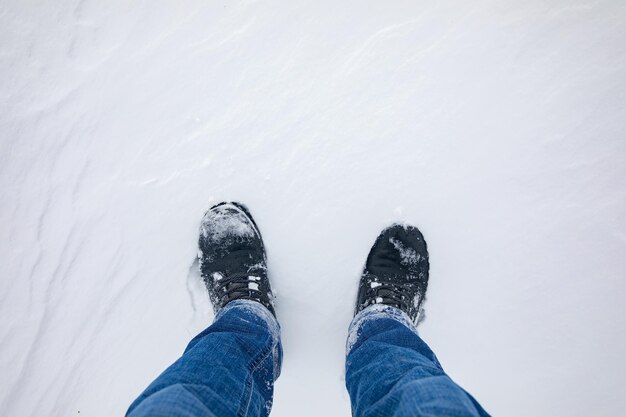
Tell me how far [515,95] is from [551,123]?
176 millimetres

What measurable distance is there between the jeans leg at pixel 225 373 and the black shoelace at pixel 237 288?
0.05 m

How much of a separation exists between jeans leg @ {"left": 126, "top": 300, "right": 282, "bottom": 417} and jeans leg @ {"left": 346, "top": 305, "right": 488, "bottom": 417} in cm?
28

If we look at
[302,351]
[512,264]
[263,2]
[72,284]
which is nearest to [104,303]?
[72,284]

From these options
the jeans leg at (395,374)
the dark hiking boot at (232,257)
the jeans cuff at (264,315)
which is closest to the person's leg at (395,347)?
the jeans leg at (395,374)

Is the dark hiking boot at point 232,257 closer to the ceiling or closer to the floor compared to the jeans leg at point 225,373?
closer to the ceiling

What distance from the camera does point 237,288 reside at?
1.32m

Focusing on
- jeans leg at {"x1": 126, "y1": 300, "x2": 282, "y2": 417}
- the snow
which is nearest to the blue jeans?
jeans leg at {"x1": 126, "y1": 300, "x2": 282, "y2": 417}

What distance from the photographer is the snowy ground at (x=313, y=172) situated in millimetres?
1242

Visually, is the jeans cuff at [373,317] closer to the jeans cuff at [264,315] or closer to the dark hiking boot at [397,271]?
the dark hiking boot at [397,271]

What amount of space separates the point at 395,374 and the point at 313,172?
75cm

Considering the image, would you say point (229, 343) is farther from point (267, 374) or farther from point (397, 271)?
point (397, 271)

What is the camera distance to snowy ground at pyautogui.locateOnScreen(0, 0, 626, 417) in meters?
1.24

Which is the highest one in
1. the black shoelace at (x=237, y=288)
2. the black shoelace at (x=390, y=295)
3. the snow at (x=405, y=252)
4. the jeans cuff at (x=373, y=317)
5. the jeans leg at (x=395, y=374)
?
the snow at (x=405, y=252)

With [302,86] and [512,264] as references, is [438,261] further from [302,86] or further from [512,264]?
[302,86]
